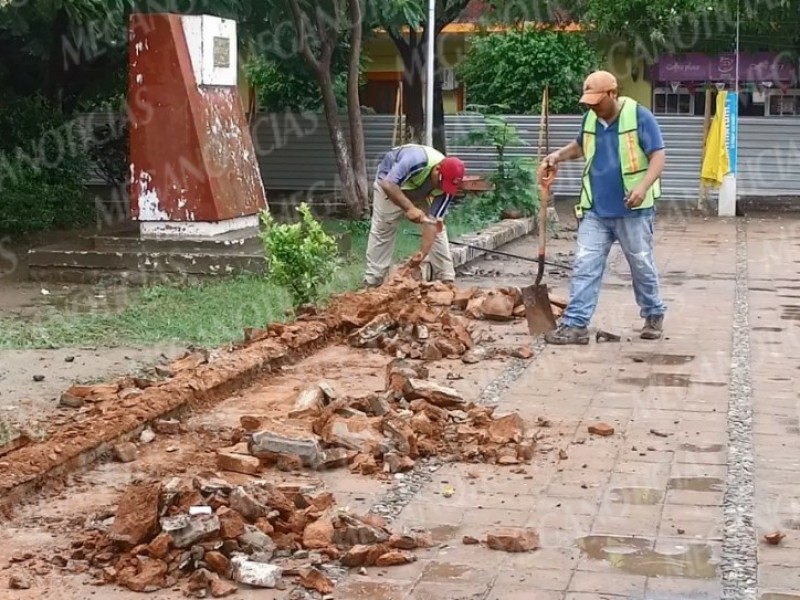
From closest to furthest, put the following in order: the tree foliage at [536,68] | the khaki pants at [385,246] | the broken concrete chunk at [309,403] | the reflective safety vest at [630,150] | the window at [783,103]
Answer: the broken concrete chunk at [309,403] < the reflective safety vest at [630,150] < the khaki pants at [385,246] < the tree foliage at [536,68] < the window at [783,103]

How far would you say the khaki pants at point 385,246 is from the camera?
10742 mm

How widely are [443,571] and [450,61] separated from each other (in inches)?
1073

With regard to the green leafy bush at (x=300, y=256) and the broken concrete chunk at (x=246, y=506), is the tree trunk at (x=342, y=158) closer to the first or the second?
the green leafy bush at (x=300, y=256)

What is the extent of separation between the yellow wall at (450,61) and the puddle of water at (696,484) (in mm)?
22693

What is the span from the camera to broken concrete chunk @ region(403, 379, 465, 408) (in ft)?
22.3

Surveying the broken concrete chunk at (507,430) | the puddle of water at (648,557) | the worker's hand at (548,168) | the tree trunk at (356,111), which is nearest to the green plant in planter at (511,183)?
the tree trunk at (356,111)

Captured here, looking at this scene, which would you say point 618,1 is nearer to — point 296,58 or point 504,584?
point 296,58

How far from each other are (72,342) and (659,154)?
13.1 ft

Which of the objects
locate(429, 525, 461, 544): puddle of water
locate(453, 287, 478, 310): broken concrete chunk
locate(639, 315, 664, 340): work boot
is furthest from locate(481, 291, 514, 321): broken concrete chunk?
locate(429, 525, 461, 544): puddle of water

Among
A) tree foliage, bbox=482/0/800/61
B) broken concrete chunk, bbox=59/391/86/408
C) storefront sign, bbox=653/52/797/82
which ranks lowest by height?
broken concrete chunk, bbox=59/391/86/408

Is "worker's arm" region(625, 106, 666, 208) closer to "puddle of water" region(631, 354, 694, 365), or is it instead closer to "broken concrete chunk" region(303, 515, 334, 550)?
"puddle of water" region(631, 354, 694, 365)

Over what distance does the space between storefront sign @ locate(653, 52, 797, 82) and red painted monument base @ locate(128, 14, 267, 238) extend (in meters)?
15.0

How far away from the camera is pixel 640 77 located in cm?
2769

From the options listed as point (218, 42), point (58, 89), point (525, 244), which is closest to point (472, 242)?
point (525, 244)
